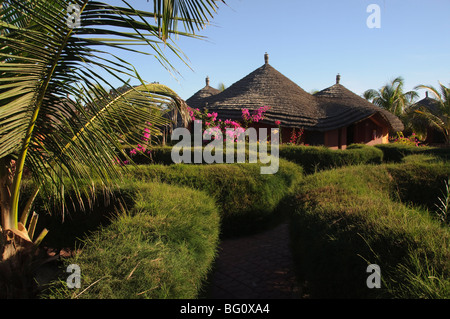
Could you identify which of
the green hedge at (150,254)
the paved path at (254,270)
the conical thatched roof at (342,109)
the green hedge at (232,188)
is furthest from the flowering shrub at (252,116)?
the green hedge at (150,254)

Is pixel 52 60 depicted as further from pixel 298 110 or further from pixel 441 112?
pixel 441 112

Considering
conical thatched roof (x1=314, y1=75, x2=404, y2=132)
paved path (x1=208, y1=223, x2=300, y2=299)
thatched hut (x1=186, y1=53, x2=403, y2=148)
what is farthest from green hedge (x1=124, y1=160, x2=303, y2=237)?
conical thatched roof (x1=314, y1=75, x2=404, y2=132)

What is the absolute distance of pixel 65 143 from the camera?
9.41 feet

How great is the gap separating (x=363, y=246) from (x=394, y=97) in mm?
35145

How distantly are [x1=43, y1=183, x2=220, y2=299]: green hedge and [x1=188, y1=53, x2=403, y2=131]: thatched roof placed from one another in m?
12.9

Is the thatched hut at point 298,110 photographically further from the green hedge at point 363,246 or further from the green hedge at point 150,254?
the green hedge at point 150,254

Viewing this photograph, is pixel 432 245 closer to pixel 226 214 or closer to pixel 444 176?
pixel 444 176

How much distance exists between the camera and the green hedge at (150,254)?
212 centimetres

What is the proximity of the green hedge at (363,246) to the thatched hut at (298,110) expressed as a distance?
519 inches

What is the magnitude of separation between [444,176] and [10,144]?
18.6 ft

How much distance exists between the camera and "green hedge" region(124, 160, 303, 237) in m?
5.82

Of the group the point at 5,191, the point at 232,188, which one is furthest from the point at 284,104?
the point at 5,191

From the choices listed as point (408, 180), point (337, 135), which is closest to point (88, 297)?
point (408, 180)

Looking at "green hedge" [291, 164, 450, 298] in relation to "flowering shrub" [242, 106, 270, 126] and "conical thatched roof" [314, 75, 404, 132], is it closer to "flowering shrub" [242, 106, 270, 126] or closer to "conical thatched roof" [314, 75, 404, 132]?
"flowering shrub" [242, 106, 270, 126]
